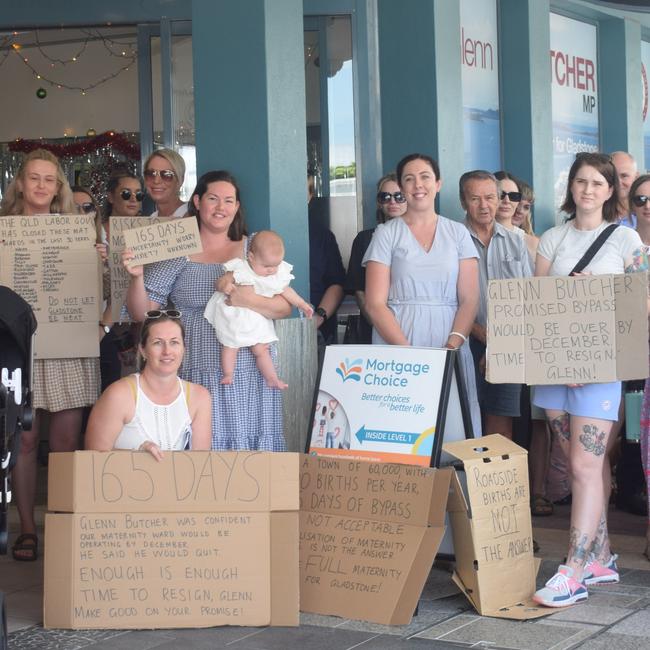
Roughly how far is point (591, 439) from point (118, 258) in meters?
2.47

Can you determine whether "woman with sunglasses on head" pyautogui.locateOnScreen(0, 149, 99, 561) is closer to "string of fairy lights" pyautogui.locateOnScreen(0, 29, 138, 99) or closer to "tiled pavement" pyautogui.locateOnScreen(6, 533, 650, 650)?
"tiled pavement" pyautogui.locateOnScreen(6, 533, 650, 650)

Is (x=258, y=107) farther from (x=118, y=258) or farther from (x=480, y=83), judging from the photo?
(x=480, y=83)

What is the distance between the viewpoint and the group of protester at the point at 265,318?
5.23 metres

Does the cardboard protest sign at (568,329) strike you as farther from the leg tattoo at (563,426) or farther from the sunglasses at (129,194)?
the sunglasses at (129,194)

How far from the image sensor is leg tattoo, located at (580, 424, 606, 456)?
17.5ft

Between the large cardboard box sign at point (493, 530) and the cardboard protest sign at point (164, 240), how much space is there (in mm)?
1476

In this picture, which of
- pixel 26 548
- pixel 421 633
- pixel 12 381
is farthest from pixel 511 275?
pixel 12 381

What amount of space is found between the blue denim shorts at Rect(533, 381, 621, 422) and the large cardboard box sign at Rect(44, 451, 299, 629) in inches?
50.4

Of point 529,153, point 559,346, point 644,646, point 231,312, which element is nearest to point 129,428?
point 231,312

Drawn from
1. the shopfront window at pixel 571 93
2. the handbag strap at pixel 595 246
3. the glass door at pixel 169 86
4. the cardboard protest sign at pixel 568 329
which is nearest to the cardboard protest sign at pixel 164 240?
the cardboard protest sign at pixel 568 329

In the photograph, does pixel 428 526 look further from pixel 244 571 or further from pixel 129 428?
pixel 129 428

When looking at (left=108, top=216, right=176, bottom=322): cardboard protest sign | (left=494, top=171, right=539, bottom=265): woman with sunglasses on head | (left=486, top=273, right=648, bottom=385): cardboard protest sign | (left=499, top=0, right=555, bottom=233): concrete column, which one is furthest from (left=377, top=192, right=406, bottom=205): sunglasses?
(left=499, top=0, right=555, bottom=233): concrete column

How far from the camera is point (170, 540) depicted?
490cm

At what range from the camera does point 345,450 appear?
5613 mm
